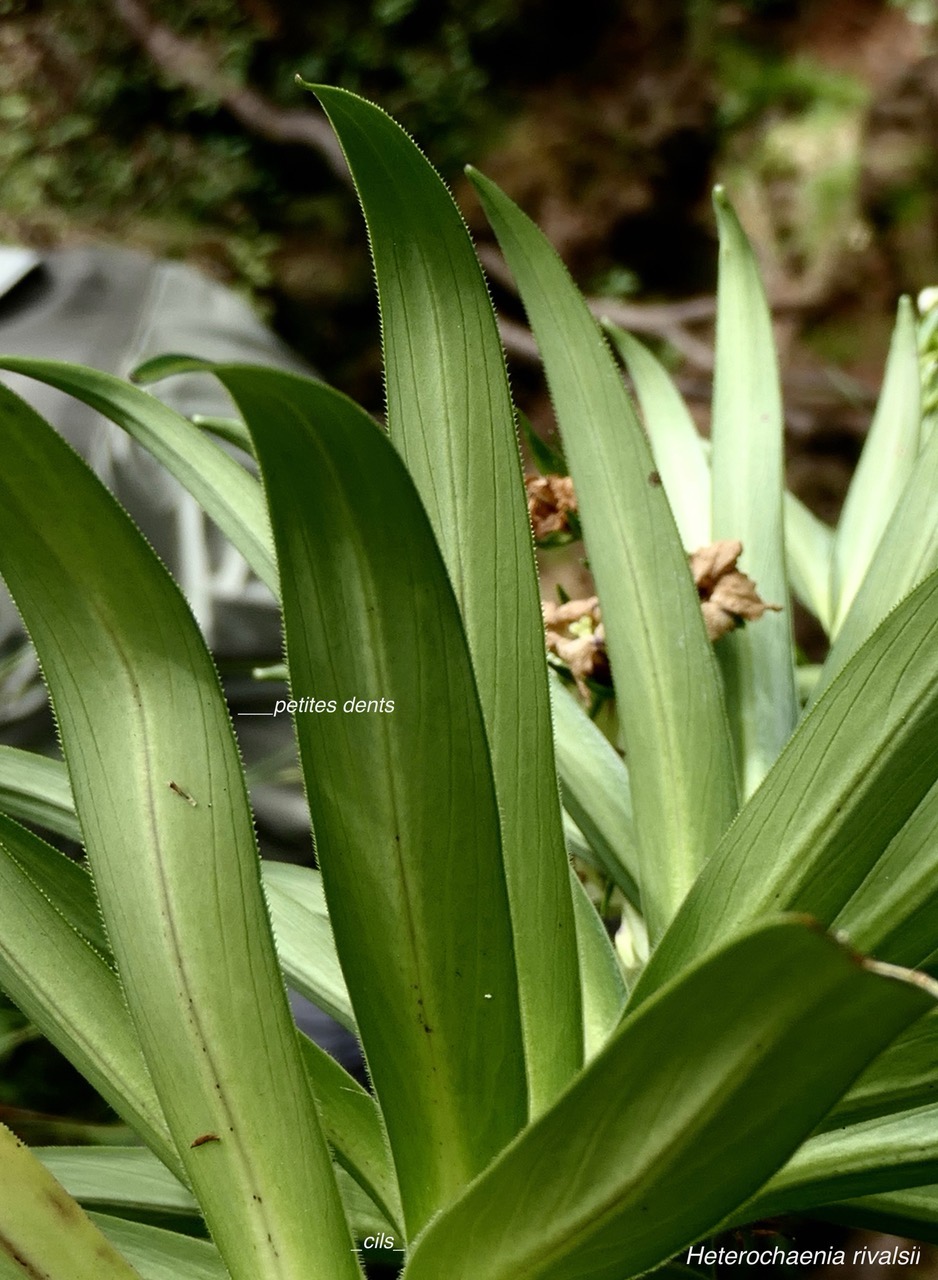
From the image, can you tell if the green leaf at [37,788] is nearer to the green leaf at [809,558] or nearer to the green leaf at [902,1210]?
the green leaf at [902,1210]

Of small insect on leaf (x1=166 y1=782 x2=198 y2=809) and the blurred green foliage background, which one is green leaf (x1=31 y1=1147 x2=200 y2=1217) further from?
the blurred green foliage background

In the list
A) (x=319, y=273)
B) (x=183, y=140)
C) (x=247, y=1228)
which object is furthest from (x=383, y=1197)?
(x=183, y=140)

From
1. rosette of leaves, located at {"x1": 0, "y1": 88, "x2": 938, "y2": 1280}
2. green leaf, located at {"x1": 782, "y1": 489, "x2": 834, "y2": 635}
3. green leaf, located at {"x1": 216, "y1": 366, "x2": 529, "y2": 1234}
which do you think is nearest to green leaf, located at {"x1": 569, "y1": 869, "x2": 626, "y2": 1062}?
rosette of leaves, located at {"x1": 0, "y1": 88, "x2": 938, "y2": 1280}

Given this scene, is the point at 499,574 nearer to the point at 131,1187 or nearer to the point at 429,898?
the point at 429,898

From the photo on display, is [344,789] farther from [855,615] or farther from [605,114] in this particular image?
[605,114]

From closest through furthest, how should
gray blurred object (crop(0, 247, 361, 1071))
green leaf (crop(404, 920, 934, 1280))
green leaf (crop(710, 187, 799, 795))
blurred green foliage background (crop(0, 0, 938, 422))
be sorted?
green leaf (crop(404, 920, 934, 1280)), green leaf (crop(710, 187, 799, 795)), gray blurred object (crop(0, 247, 361, 1071)), blurred green foliage background (crop(0, 0, 938, 422))

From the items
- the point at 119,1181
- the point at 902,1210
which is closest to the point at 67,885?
the point at 119,1181
